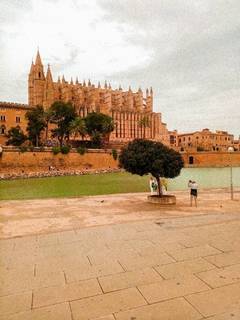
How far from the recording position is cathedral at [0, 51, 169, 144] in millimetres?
86562

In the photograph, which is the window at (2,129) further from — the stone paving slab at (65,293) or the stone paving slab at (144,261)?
the stone paving slab at (65,293)

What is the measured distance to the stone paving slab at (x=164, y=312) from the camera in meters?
4.21

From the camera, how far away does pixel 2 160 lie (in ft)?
160

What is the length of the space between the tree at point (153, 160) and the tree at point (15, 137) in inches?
2100

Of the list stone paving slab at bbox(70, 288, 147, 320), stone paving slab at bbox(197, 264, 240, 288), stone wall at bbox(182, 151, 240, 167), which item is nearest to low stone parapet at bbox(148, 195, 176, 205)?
stone paving slab at bbox(197, 264, 240, 288)

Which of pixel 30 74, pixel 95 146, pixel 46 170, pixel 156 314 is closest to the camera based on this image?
pixel 156 314

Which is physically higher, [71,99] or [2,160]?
[71,99]

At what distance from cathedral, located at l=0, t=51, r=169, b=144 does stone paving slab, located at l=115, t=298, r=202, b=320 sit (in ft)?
237

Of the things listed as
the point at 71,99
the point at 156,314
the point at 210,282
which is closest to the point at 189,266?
the point at 210,282

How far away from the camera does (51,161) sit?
54.3 meters

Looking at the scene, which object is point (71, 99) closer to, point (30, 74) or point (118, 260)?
point (30, 74)

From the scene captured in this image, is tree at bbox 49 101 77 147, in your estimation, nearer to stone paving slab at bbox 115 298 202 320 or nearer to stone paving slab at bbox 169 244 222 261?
stone paving slab at bbox 169 244 222 261

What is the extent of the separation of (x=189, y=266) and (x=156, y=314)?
6.20 feet

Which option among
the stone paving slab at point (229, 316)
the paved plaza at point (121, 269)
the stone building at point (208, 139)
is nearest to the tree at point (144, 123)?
the stone building at point (208, 139)
